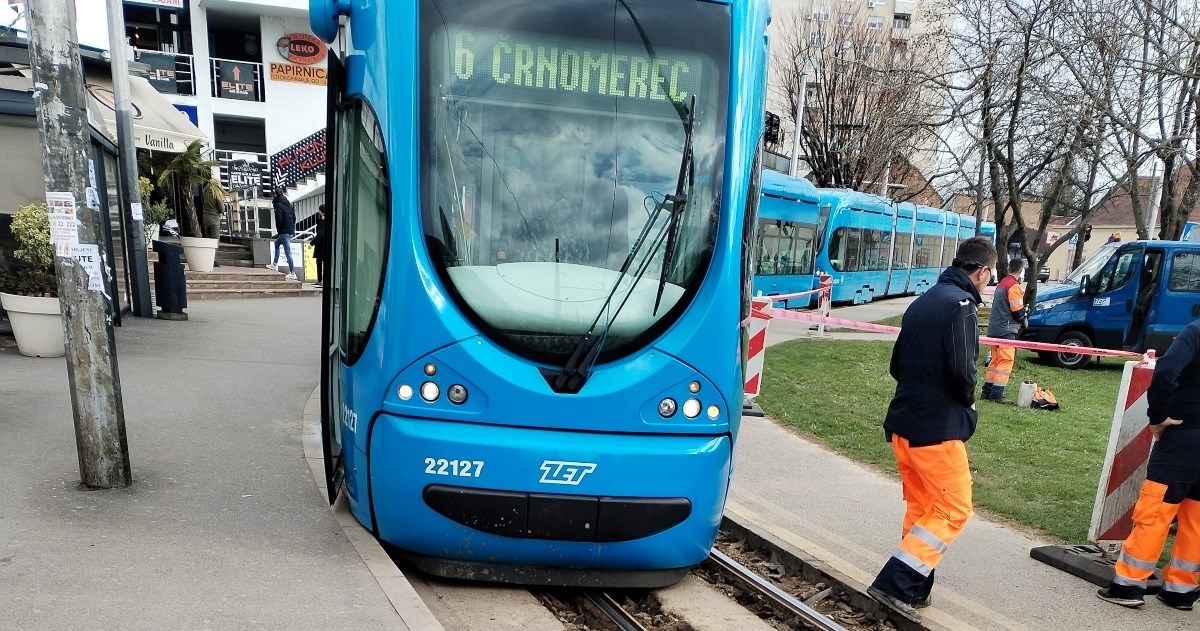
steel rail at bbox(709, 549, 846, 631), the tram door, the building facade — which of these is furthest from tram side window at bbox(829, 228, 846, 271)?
the tram door

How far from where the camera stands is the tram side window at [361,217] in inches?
160

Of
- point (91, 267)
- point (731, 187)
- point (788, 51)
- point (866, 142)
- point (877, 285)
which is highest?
point (788, 51)

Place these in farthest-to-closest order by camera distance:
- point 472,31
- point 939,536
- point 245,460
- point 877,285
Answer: point 877,285
point 245,460
point 939,536
point 472,31

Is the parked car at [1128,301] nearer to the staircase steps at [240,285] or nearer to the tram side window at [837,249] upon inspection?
the tram side window at [837,249]

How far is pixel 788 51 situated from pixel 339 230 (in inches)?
1210

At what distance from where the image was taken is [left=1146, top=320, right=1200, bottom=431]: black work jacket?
4.42 m

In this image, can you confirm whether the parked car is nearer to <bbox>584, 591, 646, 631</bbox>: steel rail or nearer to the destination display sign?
<bbox>584, 591, 646, 631</bbox>: steel rail

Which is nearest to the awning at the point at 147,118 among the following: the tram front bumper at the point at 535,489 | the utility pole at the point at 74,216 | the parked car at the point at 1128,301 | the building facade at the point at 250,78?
the utility pole at the point at 74,216

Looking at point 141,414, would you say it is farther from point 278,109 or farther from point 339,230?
point 278,109

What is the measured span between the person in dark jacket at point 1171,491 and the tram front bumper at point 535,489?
2.50m

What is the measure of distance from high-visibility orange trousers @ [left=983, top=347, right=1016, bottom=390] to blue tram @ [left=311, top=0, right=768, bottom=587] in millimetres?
7572

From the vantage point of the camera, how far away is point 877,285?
89.7ft

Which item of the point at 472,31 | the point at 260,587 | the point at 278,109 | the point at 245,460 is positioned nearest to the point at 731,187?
the point at 472,31

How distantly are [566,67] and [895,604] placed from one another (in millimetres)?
3344
